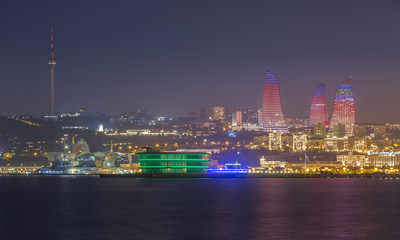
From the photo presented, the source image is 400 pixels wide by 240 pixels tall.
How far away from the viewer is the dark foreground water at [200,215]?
164 ft

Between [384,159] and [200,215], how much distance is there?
369ft

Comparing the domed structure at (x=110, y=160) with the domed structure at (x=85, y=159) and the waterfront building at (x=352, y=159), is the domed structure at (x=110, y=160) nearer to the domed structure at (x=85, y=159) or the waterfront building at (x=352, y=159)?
the domed structure at (x=85, y=159)

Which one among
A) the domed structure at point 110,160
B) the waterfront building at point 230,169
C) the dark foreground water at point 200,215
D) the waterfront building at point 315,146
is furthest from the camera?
the waterfront building at point 315,146

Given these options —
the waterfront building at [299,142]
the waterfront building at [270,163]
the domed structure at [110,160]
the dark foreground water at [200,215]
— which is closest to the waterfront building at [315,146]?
the waterfront building at [299,142]

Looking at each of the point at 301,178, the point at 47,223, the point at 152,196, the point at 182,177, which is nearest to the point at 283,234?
the point at 47,223

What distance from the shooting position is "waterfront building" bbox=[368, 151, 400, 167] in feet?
545

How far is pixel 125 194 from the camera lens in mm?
84812

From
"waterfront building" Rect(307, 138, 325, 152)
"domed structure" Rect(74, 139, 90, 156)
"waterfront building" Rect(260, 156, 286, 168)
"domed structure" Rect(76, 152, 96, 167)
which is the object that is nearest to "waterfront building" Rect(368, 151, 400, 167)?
"waterfront building" Rect(260, 156, 286, 168)

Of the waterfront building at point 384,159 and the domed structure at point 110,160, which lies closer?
the domed structure at point 110,160

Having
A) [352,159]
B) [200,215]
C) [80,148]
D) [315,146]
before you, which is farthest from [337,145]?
[200,215]

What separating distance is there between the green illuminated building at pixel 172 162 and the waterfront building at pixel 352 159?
51.1m

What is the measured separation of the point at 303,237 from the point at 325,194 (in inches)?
1430

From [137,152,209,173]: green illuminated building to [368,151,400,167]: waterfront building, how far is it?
50893mm

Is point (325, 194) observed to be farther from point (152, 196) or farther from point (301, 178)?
point (301, 178)
